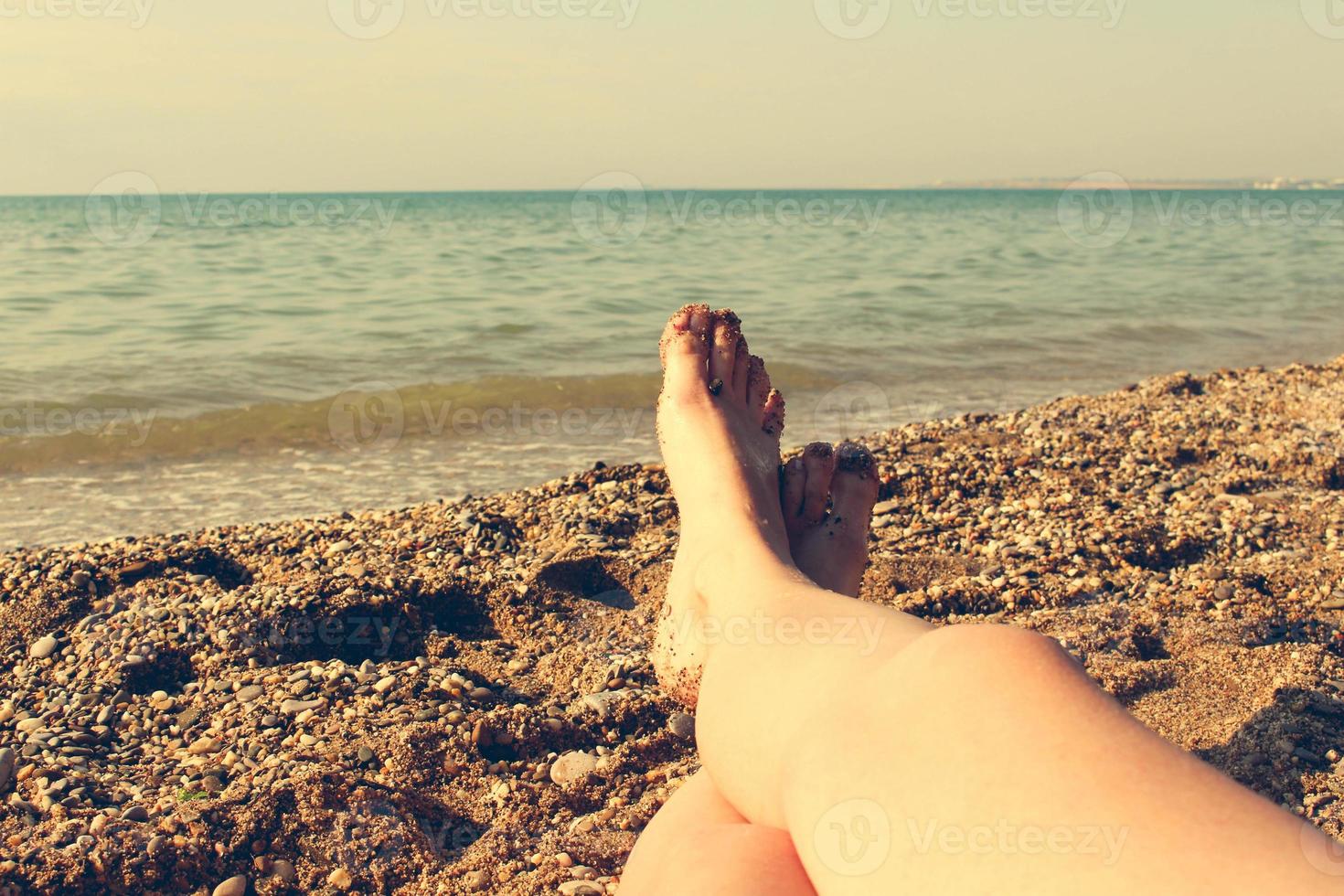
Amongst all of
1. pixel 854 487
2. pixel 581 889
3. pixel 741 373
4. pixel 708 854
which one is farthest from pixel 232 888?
pixel 741 373

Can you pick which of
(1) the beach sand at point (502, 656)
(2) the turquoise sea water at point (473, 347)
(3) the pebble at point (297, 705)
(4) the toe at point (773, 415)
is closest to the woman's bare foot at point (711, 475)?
(4) the toe at point (773, 415)

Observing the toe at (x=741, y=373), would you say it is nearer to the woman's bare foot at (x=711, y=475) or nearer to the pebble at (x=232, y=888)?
the woman's bare foot at (x=711, y=475)

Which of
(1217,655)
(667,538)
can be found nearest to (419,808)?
(667,538)

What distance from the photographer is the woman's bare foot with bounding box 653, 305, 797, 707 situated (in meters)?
2.05

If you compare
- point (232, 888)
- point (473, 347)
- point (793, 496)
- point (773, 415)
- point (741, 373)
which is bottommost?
point (232, 888)

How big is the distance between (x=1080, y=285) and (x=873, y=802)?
41.2 ft

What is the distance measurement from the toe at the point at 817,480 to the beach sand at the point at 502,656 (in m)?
0.37

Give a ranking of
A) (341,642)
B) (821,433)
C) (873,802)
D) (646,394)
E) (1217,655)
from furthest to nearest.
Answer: (646,394) < (821,433) < (341,642) < (1217,655) < (873,802)

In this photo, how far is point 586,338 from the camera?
8203 millimetres

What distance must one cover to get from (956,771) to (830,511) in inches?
64.3

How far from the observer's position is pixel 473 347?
7848 mm

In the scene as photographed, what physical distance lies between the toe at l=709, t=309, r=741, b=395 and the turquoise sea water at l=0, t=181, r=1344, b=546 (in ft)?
6.01

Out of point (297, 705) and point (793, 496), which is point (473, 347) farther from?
point (297, 705)

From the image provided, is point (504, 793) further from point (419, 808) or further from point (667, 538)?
point (667, 538)
